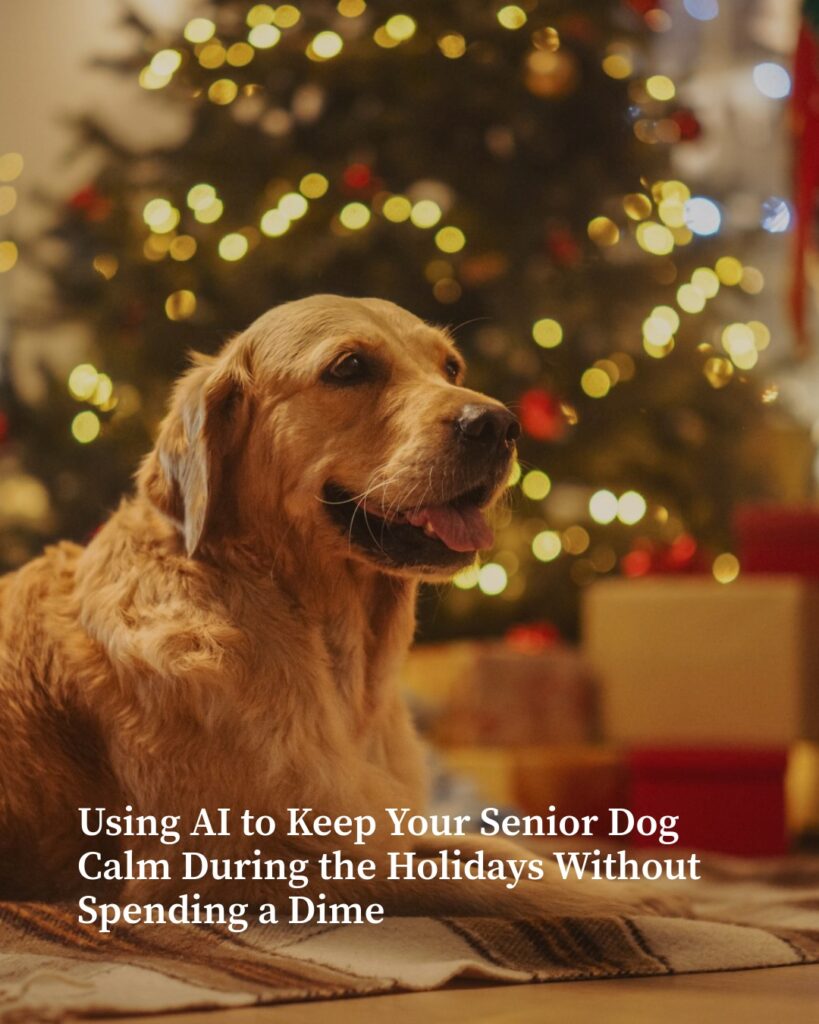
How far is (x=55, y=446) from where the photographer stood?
12.9ft

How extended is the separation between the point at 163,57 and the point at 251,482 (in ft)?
5.59

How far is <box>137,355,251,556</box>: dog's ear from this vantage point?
6.24 feet

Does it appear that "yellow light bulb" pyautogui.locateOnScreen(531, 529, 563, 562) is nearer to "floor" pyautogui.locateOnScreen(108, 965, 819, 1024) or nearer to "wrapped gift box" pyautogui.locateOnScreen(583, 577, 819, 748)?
"wrapped gift box" pyautogui.locateOnScreen(583, 577, 819, 748)

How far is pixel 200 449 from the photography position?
1913 millimetres

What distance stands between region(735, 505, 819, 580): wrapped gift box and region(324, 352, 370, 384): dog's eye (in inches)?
88.0

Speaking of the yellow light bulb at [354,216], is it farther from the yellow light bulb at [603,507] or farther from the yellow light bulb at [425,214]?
the yellow light bulb at [603,507]

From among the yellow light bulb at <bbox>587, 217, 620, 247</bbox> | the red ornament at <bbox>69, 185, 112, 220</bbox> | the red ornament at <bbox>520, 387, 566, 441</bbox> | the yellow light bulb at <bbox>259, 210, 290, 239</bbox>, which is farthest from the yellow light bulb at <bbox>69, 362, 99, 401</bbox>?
the yellow light bulb at <bbox>587, 217, 620, 247</bbox>

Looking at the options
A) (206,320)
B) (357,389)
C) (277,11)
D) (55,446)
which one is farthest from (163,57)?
(357,389)

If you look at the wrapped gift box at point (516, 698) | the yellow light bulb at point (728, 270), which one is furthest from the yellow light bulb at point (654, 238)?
the wrapped gift box at point (516, 698)

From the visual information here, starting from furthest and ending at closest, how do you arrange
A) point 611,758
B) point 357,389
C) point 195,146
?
point 611,758
point 195,146
point 357,389

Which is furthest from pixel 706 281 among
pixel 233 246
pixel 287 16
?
pixel 233 246

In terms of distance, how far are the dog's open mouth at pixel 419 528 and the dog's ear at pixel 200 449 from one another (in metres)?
0.17

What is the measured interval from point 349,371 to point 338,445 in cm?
11

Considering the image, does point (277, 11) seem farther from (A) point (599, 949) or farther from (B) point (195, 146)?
(A) point (599, 949)
